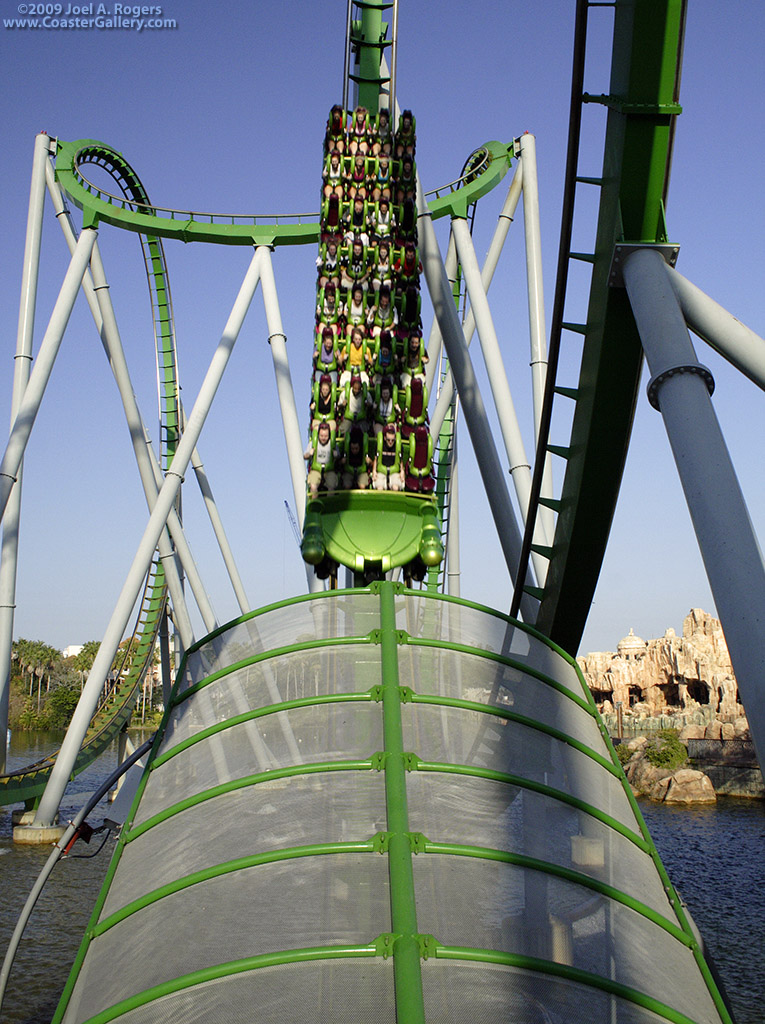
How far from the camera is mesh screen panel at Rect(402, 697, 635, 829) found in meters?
2.71

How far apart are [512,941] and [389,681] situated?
0.99 m

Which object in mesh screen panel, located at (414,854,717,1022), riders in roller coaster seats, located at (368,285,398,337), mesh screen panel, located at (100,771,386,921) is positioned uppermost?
riders in roller coaster seats, located at (368,285,398,337)

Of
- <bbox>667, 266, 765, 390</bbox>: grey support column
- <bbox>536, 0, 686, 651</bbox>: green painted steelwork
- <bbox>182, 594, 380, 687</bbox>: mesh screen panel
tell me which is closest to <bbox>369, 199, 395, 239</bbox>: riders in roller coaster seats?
<bbox>536, 0, 686, 651</bbox>: green painted steelwork

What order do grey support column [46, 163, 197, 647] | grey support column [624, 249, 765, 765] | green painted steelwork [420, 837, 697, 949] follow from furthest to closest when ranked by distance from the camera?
grey support column [46, 163, 197, 647] < grey support column [624, 249, 765, 765] < green painted steelwork [420, 837, 697, 949]

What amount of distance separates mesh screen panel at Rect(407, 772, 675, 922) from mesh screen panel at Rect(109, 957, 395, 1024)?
48cm

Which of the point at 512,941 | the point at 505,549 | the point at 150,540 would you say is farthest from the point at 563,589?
the point at 150,540

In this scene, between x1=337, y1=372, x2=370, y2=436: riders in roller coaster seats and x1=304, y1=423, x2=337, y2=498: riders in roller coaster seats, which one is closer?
x1=304, y1=423, x2=337, y2=498: riders in roller coaster seats

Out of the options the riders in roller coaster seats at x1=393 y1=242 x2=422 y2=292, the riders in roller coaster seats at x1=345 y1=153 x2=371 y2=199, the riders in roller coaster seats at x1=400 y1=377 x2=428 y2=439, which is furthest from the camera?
the riders in roller coaster seats at x1=345 y1=153 x2=371 y2=199

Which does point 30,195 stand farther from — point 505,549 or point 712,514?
point 712,514

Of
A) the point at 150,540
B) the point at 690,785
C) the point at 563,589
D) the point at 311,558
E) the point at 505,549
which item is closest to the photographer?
the point at 311,558

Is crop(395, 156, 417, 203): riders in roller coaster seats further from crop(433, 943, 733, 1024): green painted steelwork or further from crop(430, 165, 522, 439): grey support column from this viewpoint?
crop(433, 943, 733, 1024): green painted steelwork

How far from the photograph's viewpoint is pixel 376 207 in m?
7.23

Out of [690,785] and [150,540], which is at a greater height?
[150,540]

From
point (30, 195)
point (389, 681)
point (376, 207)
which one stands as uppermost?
point (30, 195)
